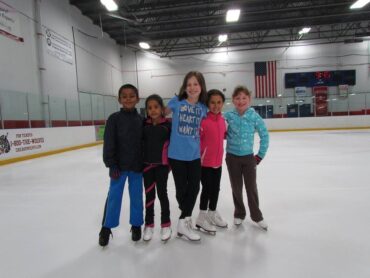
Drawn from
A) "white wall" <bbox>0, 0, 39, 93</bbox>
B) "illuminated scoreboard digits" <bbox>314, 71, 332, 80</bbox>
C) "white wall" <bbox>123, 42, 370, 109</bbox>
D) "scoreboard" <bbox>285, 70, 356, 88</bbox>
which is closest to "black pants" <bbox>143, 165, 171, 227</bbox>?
"white wall" <bbox>0, 0, 39, 93</bbox>

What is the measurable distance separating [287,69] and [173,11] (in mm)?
8847

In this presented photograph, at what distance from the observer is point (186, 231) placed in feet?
6.28

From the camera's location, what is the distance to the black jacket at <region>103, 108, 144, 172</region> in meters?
1.83

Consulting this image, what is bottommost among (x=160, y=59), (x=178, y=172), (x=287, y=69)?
(x=178, y=172)

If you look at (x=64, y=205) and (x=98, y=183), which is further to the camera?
(x=98, y=183)

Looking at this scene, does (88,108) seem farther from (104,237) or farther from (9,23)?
(104,237)

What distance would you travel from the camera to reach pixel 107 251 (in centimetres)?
183

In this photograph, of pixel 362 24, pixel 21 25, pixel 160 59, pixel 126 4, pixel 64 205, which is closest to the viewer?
pixel 64 205

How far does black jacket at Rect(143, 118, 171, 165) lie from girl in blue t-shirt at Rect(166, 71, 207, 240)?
0.14ft

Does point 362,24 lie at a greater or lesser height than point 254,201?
greater

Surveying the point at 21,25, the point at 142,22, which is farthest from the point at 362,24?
the point at 21,25

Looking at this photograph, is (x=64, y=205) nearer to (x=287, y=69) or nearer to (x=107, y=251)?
(x=107, y=251)

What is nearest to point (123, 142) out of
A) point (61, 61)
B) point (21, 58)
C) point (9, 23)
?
point (9, 23)

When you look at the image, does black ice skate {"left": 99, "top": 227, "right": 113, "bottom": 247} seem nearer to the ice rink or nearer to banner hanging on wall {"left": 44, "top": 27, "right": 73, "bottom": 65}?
the ice rink
